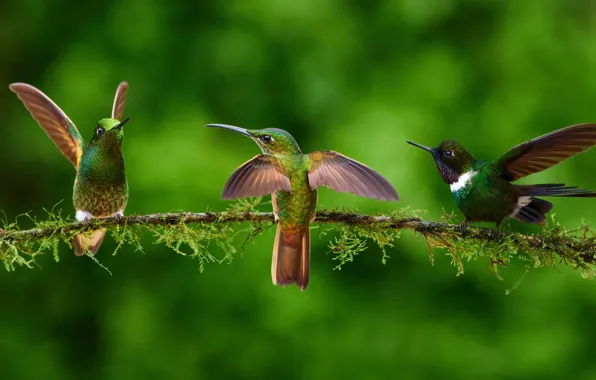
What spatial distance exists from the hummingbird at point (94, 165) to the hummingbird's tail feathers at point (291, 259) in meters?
0.52

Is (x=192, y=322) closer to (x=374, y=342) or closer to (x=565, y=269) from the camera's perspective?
(x=374, y=342)

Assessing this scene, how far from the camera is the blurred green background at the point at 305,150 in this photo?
8289mm

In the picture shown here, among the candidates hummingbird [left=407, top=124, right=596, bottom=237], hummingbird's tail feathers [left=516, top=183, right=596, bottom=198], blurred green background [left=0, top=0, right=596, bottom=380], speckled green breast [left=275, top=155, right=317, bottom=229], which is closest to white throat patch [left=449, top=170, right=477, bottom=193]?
hummingbird [left=407, top=124, right=596, bottom=237]

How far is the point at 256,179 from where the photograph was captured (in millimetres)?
2359

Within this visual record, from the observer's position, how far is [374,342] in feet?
28.3

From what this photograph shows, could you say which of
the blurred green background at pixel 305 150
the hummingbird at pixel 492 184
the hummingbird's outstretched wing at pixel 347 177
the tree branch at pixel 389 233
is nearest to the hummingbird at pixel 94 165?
the tree branch at pixel 389 233

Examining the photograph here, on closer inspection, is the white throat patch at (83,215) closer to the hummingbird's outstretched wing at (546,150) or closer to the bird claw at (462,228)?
the bird claw at (462,228)

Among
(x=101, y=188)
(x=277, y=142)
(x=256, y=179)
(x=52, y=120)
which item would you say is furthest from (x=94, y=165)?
(x=256, y=179)

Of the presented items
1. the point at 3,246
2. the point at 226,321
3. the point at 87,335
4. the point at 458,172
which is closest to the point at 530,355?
the point at 226,321

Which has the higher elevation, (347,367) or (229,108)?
(229,108)

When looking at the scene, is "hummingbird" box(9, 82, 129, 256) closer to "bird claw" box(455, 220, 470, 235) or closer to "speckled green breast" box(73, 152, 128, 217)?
"speckled green breast" box(73, 152, 128, 217)

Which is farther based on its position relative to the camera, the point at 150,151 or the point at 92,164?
the point at 150,151

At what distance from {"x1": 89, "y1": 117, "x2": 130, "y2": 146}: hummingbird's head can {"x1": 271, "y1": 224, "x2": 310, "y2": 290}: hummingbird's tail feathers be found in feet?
1.92

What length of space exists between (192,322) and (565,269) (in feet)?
11.6
